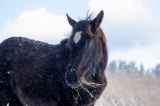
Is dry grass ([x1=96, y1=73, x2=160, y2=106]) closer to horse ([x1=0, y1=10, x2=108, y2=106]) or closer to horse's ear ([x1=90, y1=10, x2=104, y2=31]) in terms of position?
horse ([x1=0, y1=10, x2=108, y2=106])

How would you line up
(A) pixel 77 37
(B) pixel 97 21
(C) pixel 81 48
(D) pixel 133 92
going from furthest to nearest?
(D) pixel 133 92
(B) pixel 97 21
(A) pixel 77 37
(C) pixel 81 48

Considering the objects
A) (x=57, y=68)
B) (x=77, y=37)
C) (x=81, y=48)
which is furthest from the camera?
(x=57, y=68)

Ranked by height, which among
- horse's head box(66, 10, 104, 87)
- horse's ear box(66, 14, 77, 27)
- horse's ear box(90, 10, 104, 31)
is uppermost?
horse's ear box(90, 10, 104, 31)

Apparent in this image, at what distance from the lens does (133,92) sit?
35.2 metres

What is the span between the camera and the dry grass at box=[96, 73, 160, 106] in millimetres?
27763

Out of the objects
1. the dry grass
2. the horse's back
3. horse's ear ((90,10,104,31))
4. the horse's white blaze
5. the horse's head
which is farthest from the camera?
the dry grass

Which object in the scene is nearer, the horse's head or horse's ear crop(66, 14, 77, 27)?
the horse's head

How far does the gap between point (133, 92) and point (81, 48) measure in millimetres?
31128

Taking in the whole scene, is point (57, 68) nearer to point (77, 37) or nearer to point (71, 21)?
point (77, 37)

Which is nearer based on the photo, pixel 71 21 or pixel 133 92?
pixel 71 21

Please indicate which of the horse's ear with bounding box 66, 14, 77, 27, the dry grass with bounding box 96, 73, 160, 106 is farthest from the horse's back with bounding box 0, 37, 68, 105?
the dry grass with bounding box 96, 73, 160, 106

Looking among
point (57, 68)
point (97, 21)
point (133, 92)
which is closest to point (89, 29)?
point (97, 21)

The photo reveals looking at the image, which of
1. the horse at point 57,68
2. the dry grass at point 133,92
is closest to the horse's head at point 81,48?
the horse at point 57,68

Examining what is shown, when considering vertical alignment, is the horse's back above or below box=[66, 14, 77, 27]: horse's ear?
below
